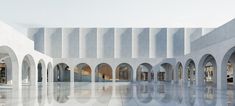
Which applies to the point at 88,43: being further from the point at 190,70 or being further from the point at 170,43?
the point at 190,70

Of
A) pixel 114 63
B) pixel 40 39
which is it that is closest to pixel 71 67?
pixel 114 63

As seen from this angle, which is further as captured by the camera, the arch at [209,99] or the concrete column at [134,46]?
the concrete column at [134,46]

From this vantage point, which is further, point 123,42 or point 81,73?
point 81,73

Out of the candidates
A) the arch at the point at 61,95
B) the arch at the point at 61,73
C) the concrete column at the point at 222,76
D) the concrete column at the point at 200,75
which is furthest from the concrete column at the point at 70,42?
the concrete column at the point at 222,76

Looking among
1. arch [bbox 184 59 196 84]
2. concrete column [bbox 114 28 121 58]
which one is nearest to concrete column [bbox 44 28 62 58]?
concrete column [bbox 114 28 121 58]

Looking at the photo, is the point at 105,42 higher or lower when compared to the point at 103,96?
higher

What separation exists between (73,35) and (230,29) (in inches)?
1141

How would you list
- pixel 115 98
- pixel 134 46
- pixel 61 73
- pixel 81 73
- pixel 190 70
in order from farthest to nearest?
pixel 81 73
pixel 61 73
pixel 134 46
pixel 190 70
pixel 115 98

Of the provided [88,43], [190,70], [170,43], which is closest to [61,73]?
[88,43]

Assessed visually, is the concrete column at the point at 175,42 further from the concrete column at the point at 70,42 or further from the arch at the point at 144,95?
the arch at the point at 144,95

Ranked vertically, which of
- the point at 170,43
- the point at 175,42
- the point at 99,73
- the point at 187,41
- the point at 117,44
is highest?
the point at 187,41

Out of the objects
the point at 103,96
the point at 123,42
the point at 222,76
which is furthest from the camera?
the point at 123,42

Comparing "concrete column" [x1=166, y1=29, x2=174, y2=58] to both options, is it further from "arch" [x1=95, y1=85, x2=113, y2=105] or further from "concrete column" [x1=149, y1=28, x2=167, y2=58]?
"arch" [x1=95, y1=85, x2=113, y2=105]

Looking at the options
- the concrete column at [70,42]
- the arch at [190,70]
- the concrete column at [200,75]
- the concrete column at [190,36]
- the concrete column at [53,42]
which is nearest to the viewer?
the concrete column at [200,75]
